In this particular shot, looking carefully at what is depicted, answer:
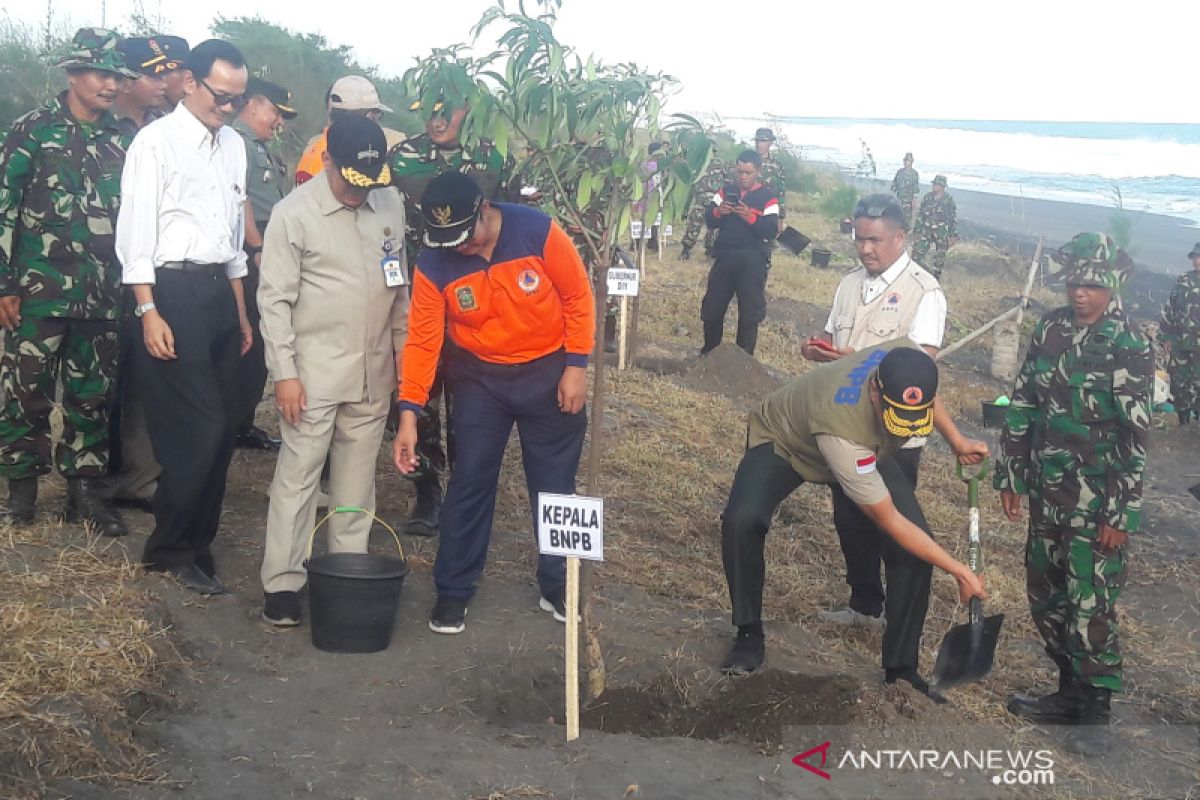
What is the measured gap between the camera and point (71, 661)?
3.73 meters

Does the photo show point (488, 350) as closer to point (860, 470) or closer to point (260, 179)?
point (860, 470)

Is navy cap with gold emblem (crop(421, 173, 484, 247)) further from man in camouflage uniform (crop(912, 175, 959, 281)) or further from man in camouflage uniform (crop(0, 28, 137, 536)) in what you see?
man in camouflage uniform (crop(912, 175, 959, 281))

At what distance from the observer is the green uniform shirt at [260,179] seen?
6.32 meters

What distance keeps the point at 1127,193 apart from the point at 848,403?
54876mm

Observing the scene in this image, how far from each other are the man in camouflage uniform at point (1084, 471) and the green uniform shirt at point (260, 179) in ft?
13.6

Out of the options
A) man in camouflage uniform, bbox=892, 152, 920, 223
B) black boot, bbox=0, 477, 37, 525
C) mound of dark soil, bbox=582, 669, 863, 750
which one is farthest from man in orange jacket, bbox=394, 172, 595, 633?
man in camouflage uniform, bbox=892, 152, 920, 223

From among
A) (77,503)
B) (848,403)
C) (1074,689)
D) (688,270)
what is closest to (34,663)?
(77,503)

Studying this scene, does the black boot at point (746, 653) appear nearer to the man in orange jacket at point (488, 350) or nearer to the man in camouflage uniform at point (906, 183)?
the man in orange jacket at point (488, 350)

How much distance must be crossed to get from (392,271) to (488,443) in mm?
793

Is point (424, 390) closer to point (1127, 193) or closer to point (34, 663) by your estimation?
point (34, 663)

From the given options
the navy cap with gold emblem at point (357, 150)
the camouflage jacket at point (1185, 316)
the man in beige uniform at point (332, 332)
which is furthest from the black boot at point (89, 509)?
the camouflage jacket at point (1185, 316)

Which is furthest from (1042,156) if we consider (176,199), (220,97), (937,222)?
(176,199)

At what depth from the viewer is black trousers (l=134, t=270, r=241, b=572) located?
14.5 feet

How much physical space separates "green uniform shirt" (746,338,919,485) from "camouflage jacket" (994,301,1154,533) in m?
0.66
